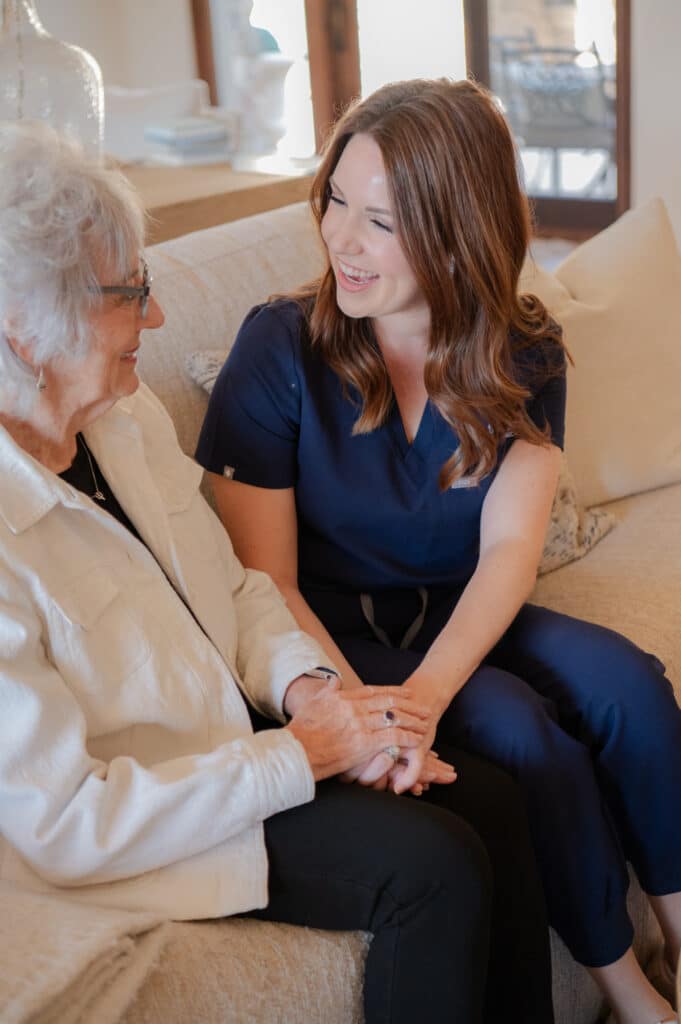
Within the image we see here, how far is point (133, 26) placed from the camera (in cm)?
631

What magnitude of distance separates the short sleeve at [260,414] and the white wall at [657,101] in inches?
125

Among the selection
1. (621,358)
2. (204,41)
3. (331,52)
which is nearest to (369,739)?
(621,358)

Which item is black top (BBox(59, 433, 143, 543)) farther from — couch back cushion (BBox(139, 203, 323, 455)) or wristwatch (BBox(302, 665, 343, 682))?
couch back cushion (BBox(139, 203, 323, 455))

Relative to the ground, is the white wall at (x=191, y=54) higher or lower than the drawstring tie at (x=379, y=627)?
higher

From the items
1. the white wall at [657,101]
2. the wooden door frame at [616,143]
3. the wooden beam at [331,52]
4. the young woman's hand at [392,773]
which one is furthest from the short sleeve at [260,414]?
the wooden beam at [331,52]

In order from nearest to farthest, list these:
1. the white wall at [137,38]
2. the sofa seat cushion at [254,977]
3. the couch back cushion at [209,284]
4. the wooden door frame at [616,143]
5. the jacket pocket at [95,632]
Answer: the sofa seat cushion at [254,977]
the jacket pocket at [95,632]
the couch back cushion at [209,284]
the wooden door frame at [616,143]
the white wall at [137,38]

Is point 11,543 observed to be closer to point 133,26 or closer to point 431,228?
point 431,228

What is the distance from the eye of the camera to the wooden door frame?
4.76 m

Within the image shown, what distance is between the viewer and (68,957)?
1104mm

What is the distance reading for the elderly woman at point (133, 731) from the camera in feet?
4.03

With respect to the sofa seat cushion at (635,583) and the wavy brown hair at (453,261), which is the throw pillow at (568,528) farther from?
the wavy brown hair at (453,261)

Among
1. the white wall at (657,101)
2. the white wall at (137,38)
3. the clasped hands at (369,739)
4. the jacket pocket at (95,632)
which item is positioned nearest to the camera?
the jacket pocket at (95,632)

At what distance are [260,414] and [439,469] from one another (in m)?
0.26

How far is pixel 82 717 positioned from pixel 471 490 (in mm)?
711
